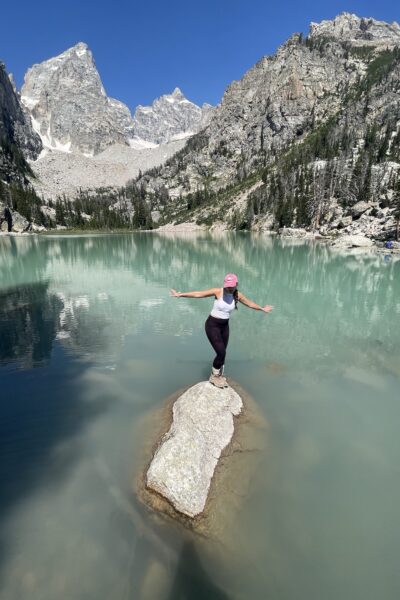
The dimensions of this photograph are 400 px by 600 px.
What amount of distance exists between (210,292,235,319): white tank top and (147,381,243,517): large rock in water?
89.5 inches

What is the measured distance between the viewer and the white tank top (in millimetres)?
8742

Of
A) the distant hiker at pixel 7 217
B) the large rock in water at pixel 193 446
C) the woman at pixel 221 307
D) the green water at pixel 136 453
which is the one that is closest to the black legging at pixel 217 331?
the woman at pixel 221 307

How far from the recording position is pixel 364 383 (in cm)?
1140

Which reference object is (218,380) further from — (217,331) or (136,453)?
(136,453)

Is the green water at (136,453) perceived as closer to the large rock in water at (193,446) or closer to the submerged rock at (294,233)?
the large rock in water at (193,446)

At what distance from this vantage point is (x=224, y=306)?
8812mm

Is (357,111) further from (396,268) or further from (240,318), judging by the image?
(240,318)

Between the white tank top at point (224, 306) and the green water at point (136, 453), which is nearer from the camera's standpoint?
the green water at point (136, 453)

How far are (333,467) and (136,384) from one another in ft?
22.0

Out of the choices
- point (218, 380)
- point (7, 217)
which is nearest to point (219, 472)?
point (218, 380)

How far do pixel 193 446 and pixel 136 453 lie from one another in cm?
155

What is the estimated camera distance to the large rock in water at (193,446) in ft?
20.7

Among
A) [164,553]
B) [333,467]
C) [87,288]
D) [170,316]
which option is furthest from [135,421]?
[87,288]

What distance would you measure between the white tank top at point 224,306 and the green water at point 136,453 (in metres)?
3.24
